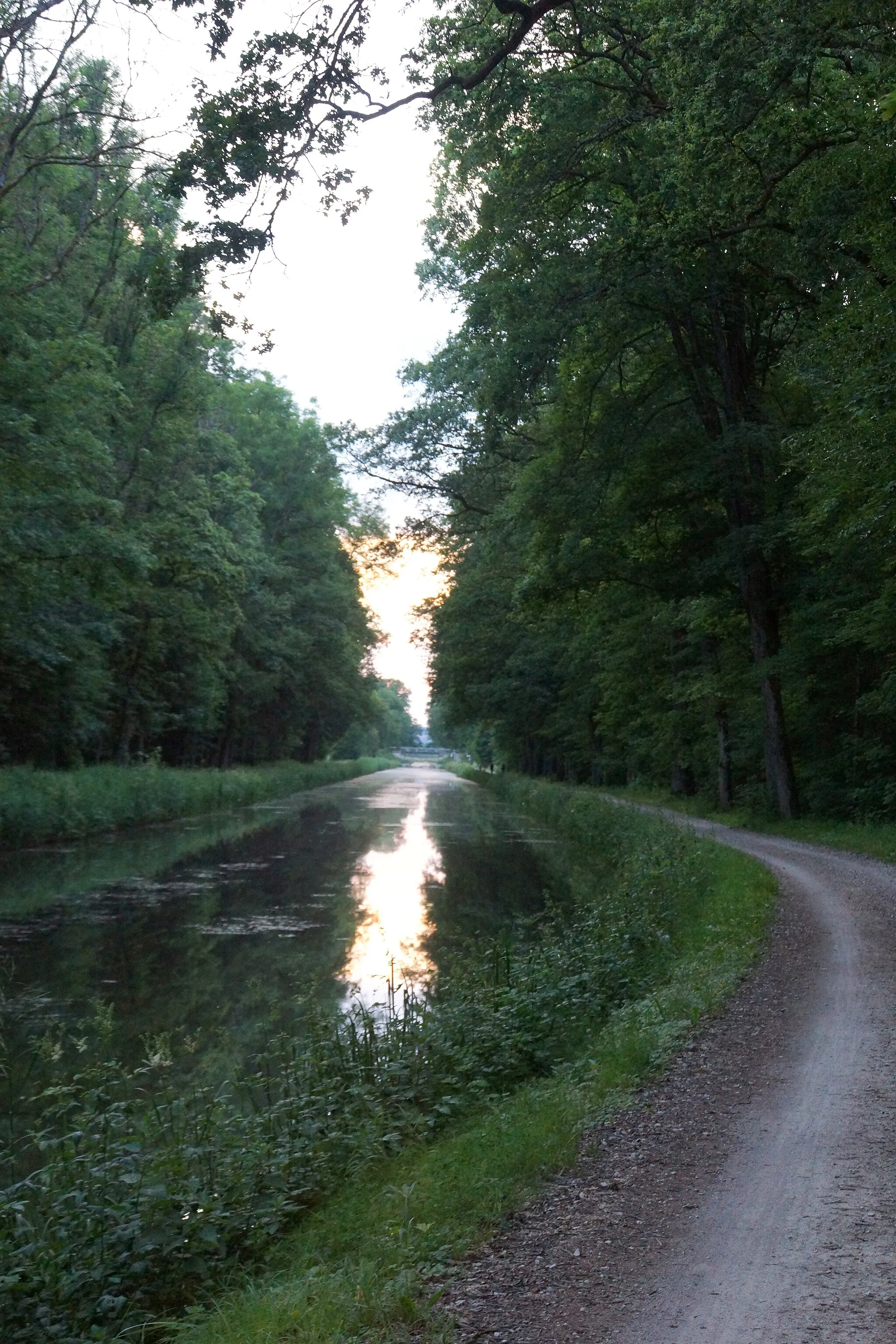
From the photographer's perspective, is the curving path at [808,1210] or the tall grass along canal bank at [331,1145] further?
A: the tall grass along canal bank at [331,1145]

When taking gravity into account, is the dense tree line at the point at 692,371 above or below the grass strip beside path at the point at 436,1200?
above

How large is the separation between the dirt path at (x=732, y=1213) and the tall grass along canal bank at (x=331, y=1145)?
29 cm

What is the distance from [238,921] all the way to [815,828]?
11575 mm

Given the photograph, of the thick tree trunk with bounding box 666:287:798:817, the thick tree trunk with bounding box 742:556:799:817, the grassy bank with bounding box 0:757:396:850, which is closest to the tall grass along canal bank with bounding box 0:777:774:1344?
the thick tree trunk with bounding box 666:287:798:817

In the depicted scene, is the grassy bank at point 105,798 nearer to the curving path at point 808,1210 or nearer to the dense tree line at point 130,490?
the dense tree line at point 130,490

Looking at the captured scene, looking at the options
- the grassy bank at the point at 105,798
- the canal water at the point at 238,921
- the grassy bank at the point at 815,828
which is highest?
the grassy bank at the point at 105,798

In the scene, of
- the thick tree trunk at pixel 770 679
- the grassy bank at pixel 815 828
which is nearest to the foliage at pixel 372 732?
the grassy bank at pixel 815 828

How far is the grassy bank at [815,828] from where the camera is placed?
18.4m

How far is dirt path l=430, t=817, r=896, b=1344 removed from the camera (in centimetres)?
380

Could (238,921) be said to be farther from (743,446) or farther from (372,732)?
(372,732)

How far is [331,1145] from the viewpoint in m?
6.73

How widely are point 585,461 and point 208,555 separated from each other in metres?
13.7

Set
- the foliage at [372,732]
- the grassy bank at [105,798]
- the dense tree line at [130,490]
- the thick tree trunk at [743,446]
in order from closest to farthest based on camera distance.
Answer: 1. the dense tree line at [130,490]
2. the thick tree trunk at [743,446]
3. the grassy bank at [105,798]
4. the foliage at [372,732]

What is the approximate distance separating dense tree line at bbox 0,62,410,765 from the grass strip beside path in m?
6.93
